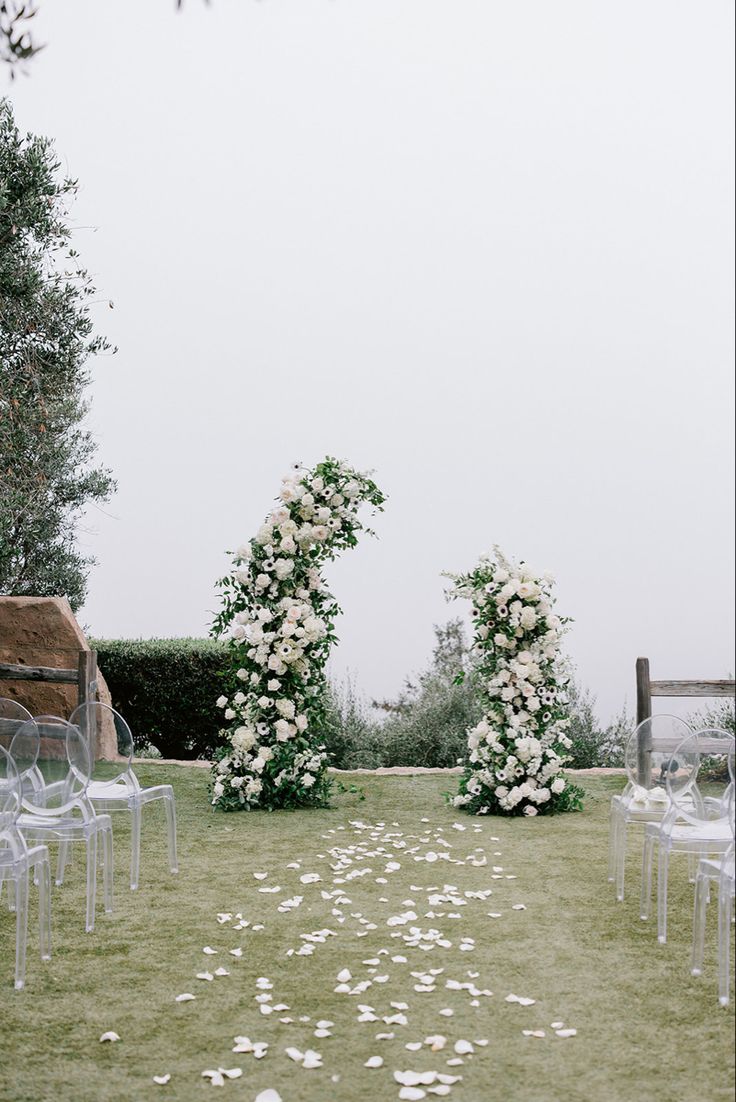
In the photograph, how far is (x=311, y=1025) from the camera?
353 centimetres

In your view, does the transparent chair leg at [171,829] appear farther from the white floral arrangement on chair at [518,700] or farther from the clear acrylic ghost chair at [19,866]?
the white floral arrangement on chair at [518,700]

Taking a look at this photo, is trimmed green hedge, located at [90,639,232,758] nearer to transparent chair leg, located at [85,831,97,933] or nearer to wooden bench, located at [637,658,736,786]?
wooden bench, located at [637,658,736,786]

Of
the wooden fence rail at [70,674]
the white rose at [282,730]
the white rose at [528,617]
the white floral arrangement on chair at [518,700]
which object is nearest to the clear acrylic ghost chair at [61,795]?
the white rose at [282,730]

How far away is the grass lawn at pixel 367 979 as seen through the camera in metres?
3.16

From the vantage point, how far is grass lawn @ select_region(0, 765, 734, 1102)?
316cm

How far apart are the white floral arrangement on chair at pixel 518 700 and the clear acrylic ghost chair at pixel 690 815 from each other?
251 centimetres

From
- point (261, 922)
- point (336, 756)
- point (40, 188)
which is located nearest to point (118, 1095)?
point (261, 922)

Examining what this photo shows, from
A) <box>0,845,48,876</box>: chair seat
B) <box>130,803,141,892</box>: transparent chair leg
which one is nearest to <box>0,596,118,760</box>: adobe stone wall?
<box>130,803,141,892</box>: transparent chair leg

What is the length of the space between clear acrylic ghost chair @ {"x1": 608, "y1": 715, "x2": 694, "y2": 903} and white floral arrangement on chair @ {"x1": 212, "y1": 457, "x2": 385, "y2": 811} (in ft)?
8.59

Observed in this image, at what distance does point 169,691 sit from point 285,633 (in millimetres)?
3113

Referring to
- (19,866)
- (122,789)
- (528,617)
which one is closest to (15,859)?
(19,866)

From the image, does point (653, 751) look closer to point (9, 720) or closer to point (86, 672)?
point (9, 720)

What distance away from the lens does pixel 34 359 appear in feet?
31.8

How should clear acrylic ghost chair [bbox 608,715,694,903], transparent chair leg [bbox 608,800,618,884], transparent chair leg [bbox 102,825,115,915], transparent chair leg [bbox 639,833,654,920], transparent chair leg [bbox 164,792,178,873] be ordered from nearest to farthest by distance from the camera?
transparent chair leg [bbox 639,833,654,920], transparent chair leg [bbox 102,825,115,915], clear acrylic ghost chair [bbox 608,715,694,903], transparent chair leg [bbox 608,800,618,884], transparent chair leg [bbox 164,792,178,873]
